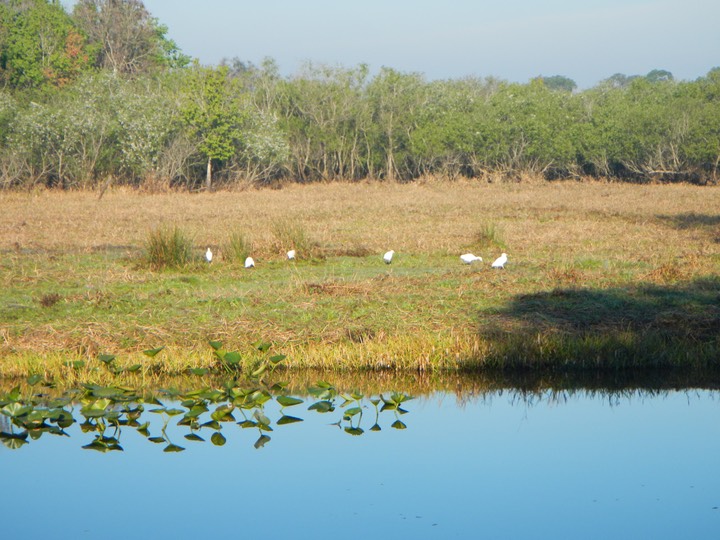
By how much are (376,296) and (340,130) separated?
3217cm

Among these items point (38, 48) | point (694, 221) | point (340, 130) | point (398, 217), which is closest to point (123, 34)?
point (38, 48)

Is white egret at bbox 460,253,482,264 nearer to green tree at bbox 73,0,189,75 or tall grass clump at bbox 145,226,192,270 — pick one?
tall grass clump at bbox 145,226,192,270

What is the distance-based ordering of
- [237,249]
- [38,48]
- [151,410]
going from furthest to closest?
1. [38,48]
2. [237,249]
3. [151,410]

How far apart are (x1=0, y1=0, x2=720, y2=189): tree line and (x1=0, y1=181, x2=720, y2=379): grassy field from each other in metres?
14.7

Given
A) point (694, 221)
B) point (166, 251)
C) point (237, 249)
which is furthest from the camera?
point (694, 221)

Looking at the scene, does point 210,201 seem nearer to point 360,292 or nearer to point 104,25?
point 360,292

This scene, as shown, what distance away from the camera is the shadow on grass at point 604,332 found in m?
10.9

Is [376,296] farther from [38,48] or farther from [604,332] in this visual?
[38,48]

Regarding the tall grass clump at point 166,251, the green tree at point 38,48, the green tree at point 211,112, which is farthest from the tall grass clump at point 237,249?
the green tree at point 38,48

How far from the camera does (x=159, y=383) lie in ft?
34.2

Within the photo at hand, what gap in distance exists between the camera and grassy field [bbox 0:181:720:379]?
35.8ft

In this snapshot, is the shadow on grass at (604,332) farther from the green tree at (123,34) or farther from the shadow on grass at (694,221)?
the green tree at (123,34)

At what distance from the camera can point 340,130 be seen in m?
44.6

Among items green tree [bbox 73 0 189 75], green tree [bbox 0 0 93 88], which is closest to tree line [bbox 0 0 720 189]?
green tree [bbox 0 0 93 88]
